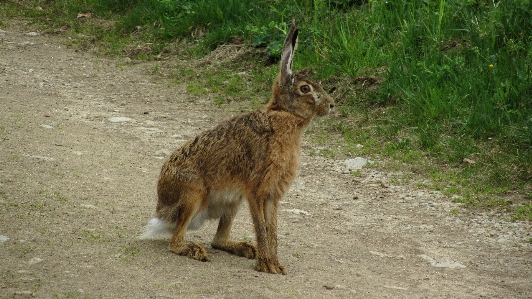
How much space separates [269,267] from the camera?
517cm

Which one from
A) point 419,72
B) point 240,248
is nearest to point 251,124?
point 240,248

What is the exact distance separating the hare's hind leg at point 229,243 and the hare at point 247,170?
0.20ft

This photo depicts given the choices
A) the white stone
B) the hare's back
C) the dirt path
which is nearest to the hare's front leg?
the dirt path

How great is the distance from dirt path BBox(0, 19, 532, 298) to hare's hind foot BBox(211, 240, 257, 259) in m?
0.08

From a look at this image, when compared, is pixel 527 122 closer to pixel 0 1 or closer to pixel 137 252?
pixel 137 252

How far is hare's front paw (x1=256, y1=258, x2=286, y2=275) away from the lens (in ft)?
17.0

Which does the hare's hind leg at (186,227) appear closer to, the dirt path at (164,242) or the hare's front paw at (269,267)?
the dirt path at (164,242)

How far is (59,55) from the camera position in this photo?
1102 cm

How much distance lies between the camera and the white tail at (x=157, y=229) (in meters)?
5.35

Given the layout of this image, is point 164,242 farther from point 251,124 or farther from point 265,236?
point 251,124

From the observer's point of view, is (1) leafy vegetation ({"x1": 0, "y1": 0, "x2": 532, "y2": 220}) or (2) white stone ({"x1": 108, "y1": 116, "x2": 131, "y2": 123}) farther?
(2) white stone ({"x1": 108, "y1": 116, "x2": 131, "y2": 123})

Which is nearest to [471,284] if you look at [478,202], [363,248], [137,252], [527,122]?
[363,248]

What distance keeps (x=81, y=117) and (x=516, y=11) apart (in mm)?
4767

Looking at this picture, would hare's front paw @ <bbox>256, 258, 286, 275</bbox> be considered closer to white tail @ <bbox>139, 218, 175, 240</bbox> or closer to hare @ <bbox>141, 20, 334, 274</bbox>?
hare @ <bbox>141, 20, 334, 274</bbox>
